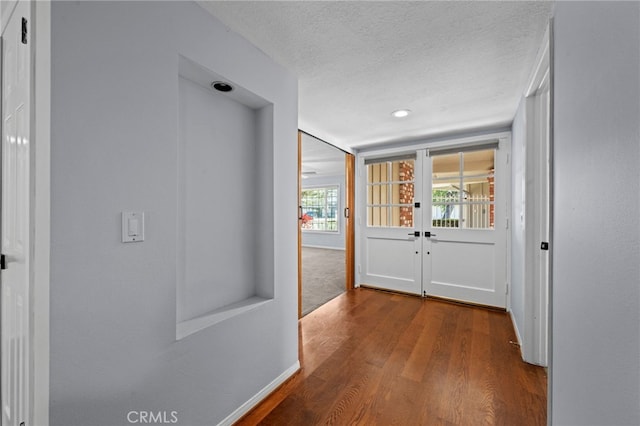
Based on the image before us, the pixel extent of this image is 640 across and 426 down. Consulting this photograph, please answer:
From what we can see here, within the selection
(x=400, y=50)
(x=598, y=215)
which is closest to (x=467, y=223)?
(x=400, y=50)

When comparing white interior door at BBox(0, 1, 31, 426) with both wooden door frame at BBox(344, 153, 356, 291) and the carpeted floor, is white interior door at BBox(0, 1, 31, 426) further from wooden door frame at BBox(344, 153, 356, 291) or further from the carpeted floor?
wooden door frame at BBox(344, 153, 356, 291)

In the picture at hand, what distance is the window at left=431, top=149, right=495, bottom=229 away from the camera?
11.0 feet

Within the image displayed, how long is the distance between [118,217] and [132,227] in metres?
0.07

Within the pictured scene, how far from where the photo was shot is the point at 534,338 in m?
2.12

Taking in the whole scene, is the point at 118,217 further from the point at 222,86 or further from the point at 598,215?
the point at 598,215

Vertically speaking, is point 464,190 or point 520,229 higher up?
point 464,190

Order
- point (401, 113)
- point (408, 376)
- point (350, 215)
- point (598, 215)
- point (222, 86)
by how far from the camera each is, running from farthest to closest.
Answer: point (350, 215)
point (401, 113)
point (408, 376)
point (222, 86)
point (598, 215)

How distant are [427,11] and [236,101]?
3.97ft

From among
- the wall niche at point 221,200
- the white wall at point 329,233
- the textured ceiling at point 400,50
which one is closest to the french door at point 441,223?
the textured ceiling at point 400,50

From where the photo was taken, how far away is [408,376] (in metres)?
1.96

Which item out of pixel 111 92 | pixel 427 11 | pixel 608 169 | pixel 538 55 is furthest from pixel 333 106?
pixel 608 169

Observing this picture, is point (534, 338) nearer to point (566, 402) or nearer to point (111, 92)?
point (566, 402)

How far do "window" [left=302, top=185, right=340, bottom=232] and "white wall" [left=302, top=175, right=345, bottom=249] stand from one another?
0.13m

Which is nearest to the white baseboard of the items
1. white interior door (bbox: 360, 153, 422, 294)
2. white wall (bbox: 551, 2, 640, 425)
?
white wall (bbox: 551, 2, 640, 425)
